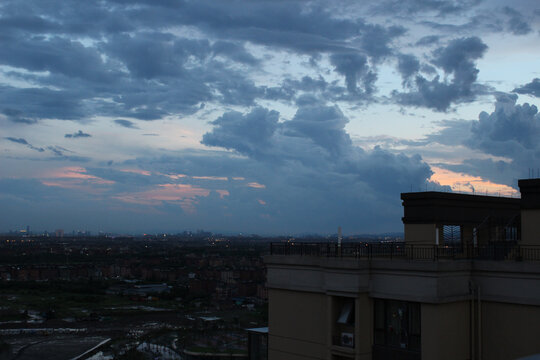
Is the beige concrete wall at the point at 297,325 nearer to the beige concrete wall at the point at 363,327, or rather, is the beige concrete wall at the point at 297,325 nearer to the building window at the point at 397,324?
the beige concrete wall at the point at 363,327

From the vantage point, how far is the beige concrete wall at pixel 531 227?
44.8 feet

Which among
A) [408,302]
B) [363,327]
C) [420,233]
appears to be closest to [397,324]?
[408,302]

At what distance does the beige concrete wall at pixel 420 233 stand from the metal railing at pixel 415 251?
0.50 metres

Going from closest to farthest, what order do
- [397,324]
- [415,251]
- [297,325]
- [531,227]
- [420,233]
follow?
[397,324]
[531,227]
[297,325]
[415,251]
[420,233]

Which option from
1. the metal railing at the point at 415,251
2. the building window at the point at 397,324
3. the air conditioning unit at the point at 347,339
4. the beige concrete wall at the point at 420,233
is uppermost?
the beige concrete wall at the point at 420,233

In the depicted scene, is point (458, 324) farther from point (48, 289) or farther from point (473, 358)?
point (48, 289)

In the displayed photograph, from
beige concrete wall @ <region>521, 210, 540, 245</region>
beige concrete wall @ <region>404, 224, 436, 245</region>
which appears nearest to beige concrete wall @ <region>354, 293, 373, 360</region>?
beige concrete wall @ <region>521, 210, 540, 245</region>

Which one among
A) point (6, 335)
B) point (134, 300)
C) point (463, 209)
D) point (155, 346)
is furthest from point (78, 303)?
point (463, 209)

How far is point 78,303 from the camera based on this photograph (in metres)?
96.8

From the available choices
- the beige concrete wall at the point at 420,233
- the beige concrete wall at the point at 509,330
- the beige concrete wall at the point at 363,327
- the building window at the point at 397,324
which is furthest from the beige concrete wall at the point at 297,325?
the beige concrete wall at the point at 420,233

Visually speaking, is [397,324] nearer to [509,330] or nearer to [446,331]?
[446,331]

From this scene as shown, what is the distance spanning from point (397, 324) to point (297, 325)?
9.02 feet

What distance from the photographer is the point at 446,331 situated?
12.1 m

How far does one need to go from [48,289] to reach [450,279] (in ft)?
372
